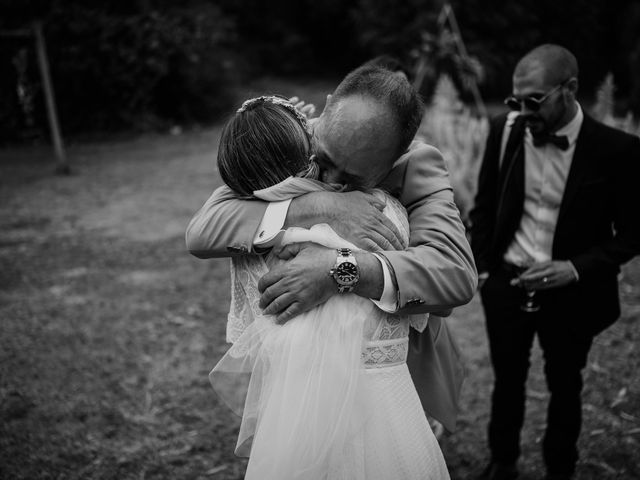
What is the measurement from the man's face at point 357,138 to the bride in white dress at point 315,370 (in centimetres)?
10

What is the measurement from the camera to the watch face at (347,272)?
1.59 meters

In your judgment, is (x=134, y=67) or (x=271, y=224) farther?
(x=134, y=67)

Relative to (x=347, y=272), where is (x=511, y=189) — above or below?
below

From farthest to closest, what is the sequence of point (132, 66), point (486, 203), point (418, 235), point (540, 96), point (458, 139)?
point (132, 66) < point (458, 139) < point (486, 203) < point (540, 96) < point (418, 235)

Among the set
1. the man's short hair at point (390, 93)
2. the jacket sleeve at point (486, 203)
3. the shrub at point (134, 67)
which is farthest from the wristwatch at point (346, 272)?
the shrub at point (134, 67)

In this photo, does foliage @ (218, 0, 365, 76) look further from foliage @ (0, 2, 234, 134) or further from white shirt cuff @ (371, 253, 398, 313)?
white shirt cuff @ (371, 253, 398, 313)

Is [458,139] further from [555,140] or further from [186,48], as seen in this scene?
[186,48]

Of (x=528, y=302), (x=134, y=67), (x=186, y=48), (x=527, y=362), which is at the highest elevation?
(x=186, y=48)

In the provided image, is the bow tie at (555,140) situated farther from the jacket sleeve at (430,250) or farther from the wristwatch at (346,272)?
the wristwatch at (346,272)

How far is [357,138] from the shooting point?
1.52 m

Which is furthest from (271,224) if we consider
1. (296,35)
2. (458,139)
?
(296,35)

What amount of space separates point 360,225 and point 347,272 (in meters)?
0.15

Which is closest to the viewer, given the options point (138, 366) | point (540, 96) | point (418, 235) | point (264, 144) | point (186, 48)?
point (264, 144)

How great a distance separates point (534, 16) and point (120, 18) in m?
11.7
